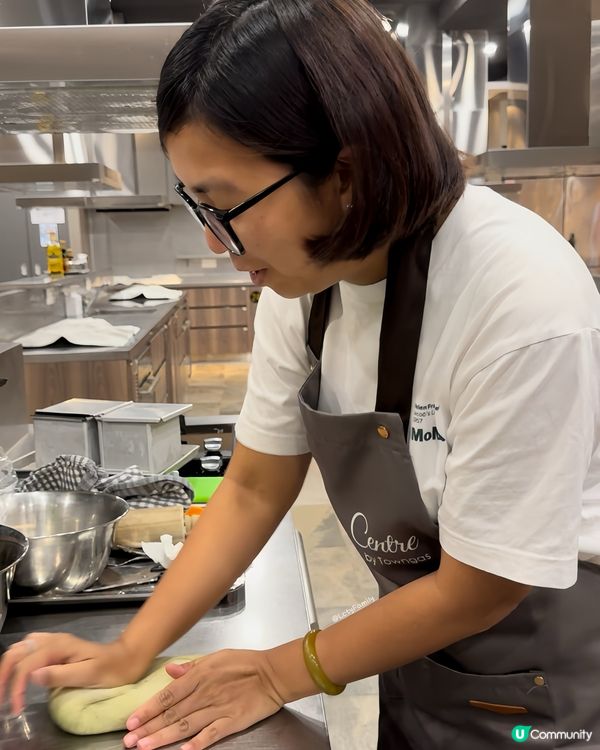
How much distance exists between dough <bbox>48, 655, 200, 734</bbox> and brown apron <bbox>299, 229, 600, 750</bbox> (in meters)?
0.32

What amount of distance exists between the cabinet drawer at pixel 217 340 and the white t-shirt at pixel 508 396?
24.2 feet

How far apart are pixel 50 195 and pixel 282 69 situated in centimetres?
474

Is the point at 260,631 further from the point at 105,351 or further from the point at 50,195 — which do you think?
the point at 50,195

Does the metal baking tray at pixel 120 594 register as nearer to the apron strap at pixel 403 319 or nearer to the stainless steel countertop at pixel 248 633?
the stainless steel countertop at pixel 248 633

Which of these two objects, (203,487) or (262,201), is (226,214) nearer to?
(262,201)

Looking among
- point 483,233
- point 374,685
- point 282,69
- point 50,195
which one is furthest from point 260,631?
point 50,195

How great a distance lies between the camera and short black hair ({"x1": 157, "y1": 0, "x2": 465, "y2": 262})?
684 mm

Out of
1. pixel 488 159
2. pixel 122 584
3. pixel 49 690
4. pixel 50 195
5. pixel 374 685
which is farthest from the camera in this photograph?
pixel 50 195

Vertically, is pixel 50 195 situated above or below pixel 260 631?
above

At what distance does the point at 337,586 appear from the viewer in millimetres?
3090

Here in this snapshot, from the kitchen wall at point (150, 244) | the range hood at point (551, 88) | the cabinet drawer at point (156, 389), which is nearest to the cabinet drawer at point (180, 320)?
the cabinet drawer at point (156, 389)

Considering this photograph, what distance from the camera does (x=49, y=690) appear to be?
890mm

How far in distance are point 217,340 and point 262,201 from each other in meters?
7.50

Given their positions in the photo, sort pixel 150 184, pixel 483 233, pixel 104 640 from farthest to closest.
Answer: pixel 150 184
pixel 104 640
pixel 483 233
